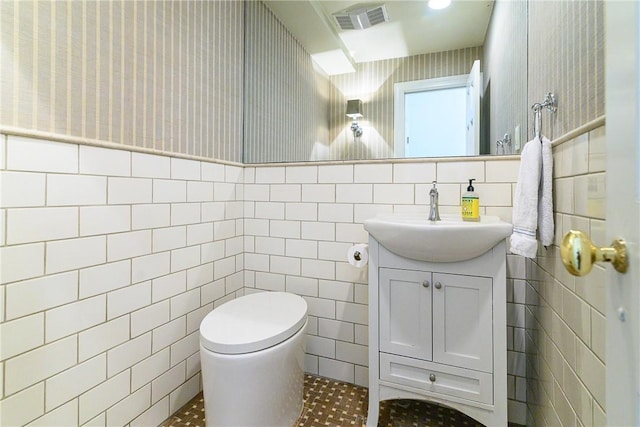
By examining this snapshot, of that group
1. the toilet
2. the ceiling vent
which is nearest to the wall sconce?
the ceiling vent

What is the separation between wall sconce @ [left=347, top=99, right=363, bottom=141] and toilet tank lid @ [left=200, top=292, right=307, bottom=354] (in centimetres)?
96

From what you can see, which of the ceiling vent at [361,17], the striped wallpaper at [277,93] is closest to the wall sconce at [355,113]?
the striped wallpaper at [277,93]

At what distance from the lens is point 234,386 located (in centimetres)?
107

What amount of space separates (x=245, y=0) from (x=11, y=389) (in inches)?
84.2

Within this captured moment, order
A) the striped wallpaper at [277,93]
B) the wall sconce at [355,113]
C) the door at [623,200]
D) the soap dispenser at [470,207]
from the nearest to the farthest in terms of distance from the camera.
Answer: the door at [623,200]
the soap dispenser at [470,207]
the wall sconce at [355,113]
the striped wallpaper at [277,93]

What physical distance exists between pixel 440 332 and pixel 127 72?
5.00 feet

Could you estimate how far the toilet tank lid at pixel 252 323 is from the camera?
106 centimetres

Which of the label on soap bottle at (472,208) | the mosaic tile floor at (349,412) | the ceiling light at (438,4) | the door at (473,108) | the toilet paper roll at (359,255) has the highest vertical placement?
the ceiling light at (438,4)

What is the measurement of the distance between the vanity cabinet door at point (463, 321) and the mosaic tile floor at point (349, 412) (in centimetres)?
44

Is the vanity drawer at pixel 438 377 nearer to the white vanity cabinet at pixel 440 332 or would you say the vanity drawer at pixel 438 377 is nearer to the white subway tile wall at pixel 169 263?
the white vanity cabinet at pixel 440 332

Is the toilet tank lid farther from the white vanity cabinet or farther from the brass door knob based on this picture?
the brass door knob

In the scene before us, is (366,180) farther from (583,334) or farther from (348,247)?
(583,334)

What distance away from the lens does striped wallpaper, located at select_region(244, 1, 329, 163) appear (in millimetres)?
1840

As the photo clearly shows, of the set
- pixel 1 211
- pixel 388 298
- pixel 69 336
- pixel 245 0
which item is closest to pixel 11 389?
pixel 69 336
